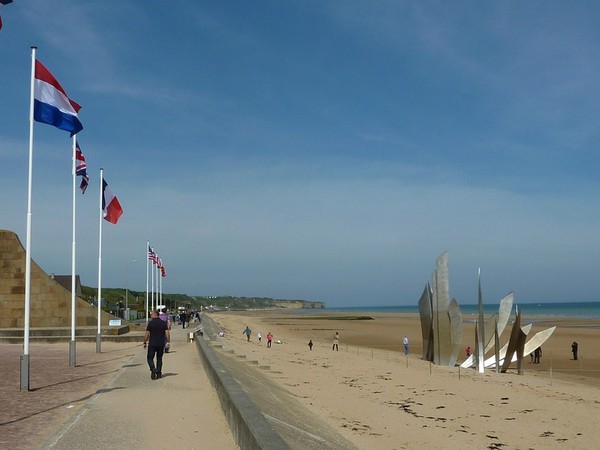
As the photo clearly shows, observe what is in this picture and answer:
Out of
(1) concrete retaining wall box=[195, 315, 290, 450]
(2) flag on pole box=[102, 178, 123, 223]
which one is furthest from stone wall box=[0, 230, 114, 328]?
(1) concrete retaining wall box=[195, 315, 290, 450]

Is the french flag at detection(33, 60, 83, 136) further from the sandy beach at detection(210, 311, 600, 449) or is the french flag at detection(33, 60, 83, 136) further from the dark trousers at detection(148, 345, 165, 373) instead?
the sandy beach at detection(210, 311, 600, 449)

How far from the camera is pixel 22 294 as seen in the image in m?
29.5

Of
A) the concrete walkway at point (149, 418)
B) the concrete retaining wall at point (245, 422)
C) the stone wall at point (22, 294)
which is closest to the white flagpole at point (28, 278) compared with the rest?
the concrete walkway at point (149, 418)

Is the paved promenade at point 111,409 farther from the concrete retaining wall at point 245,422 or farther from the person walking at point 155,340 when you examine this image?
the person walking at point 155,340

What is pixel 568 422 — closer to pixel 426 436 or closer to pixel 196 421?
pixel 426 436

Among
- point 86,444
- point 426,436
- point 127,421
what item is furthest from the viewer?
point 426,436

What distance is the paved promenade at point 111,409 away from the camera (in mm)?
7562

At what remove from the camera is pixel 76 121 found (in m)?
13.6

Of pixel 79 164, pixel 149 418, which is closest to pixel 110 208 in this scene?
pixel 79 164

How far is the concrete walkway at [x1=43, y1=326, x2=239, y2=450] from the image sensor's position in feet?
24.4

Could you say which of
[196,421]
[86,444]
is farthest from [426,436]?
[86,444]

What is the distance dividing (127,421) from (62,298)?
77.2 feet

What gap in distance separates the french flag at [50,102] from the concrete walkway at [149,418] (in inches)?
204

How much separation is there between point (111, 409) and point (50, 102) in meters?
6.30
